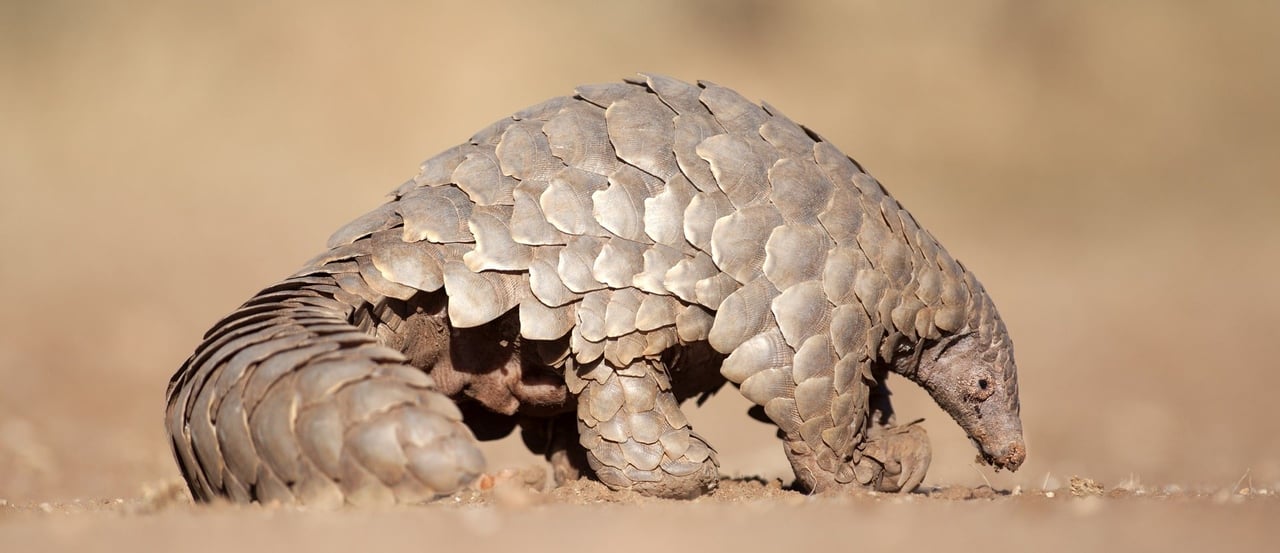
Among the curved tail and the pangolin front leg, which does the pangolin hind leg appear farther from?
the curved tail

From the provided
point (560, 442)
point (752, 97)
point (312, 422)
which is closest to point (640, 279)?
point (312, 422)

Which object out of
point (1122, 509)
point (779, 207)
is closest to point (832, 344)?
point (779, 207)

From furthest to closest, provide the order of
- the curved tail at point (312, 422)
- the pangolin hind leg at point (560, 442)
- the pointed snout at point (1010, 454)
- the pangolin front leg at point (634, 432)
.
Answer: the pangolin hind leg at point (560, 442)
the pointed snout at point (1010, 454)
the pangolin front leg at point (634, 432)
the curved tail at point (312, 422)

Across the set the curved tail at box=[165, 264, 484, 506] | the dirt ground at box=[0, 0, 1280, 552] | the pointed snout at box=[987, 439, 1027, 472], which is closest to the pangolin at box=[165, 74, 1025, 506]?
the curved tail at box=[165, 264, 484, 506]

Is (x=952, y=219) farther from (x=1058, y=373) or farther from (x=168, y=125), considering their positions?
(x=168, y=125)

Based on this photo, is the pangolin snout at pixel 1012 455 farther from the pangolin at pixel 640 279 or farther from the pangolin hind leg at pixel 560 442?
the pangolin hind leg at pixel 560 442

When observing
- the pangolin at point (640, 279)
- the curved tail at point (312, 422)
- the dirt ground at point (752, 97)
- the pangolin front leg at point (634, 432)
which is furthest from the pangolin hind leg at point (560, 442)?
the dirt ground at point (752, 97)
